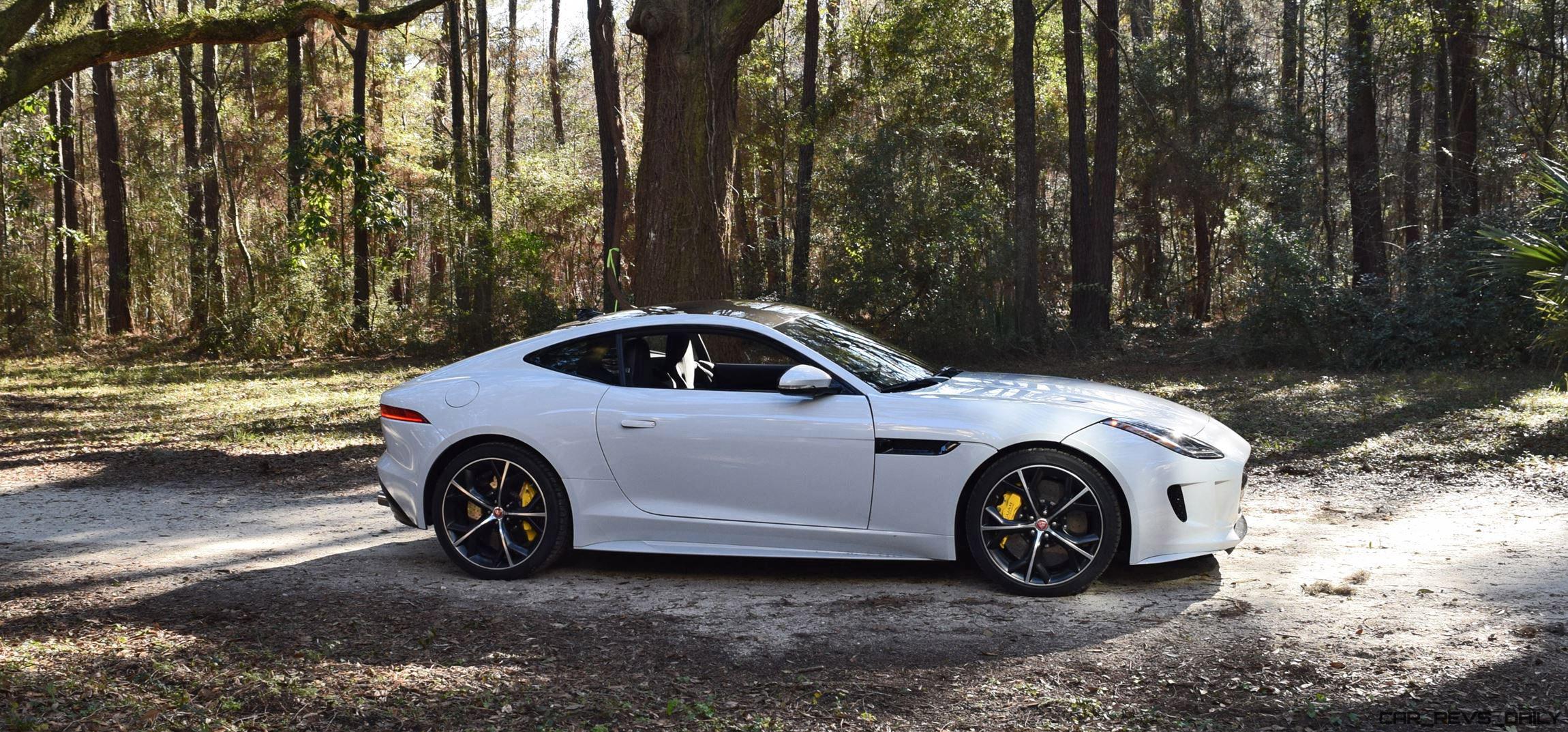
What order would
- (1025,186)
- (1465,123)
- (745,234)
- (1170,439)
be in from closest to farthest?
(1170,439) < (1025,186) < (1465,123) < (745,234)

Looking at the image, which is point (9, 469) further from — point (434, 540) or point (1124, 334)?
point (1124, 334)

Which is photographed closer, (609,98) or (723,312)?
(723,312)

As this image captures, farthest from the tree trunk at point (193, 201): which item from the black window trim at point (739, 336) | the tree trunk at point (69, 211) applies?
the black window trim at point (739, 336)

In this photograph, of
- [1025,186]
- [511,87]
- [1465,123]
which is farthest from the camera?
[511,87]

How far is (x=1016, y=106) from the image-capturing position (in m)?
19.9

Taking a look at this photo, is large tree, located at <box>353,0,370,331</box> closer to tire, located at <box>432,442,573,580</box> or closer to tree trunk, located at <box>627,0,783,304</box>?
tree trunk, located at <box>627,0,783,304</box>

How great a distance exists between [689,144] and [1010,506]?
6863 mm

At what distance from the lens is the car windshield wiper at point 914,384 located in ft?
18.8

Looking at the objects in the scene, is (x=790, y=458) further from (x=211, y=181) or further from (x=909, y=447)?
(x=211, y=181)

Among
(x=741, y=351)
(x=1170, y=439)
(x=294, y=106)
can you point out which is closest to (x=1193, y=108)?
(x=294, y=106)

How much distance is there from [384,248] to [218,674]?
2889 cm

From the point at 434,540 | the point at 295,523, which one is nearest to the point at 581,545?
the point at 434,540

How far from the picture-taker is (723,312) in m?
6.23

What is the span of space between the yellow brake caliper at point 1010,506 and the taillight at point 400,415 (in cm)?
305
